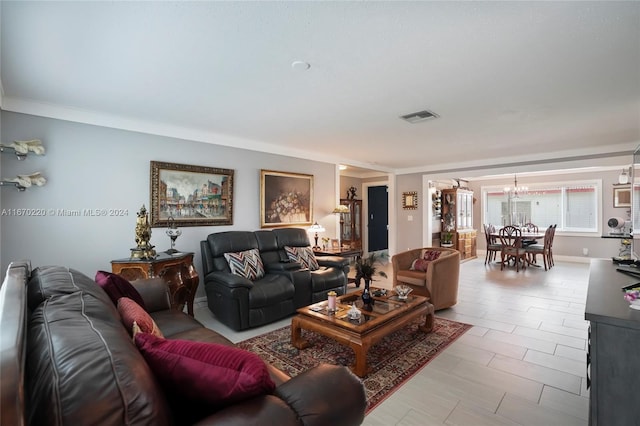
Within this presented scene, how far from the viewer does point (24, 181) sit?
2.87 m

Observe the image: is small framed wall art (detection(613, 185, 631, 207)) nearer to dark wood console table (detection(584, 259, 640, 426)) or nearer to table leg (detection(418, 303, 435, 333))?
table leg (detection(418, 303, 435, 333))

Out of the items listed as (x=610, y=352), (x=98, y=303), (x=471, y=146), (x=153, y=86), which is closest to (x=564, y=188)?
(x=471, y=146)

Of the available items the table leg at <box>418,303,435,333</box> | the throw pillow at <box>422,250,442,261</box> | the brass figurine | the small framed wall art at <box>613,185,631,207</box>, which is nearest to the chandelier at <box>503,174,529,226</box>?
the small framed wall art at <box>613,185,631,207</box>

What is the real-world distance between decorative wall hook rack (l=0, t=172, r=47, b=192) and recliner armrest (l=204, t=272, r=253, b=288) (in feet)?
6.25

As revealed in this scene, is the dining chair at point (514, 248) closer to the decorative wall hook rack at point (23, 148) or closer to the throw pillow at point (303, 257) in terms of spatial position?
the throw pillow at point (303, 257)

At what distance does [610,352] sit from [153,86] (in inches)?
137

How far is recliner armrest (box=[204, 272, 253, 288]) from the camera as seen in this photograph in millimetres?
3279

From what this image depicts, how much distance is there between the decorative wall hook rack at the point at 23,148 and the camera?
2758mm

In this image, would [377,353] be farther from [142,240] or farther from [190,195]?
[190,195]

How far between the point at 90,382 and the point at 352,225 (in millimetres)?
7910

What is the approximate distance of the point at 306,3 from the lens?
5.34ft

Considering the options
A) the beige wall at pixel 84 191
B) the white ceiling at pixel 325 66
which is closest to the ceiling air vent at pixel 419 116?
the white ceiling at pixel 325 66

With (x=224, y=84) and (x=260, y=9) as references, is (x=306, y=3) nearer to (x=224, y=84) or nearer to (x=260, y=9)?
(x=260, y=9)

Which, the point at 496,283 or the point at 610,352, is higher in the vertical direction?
the point at 610,352
